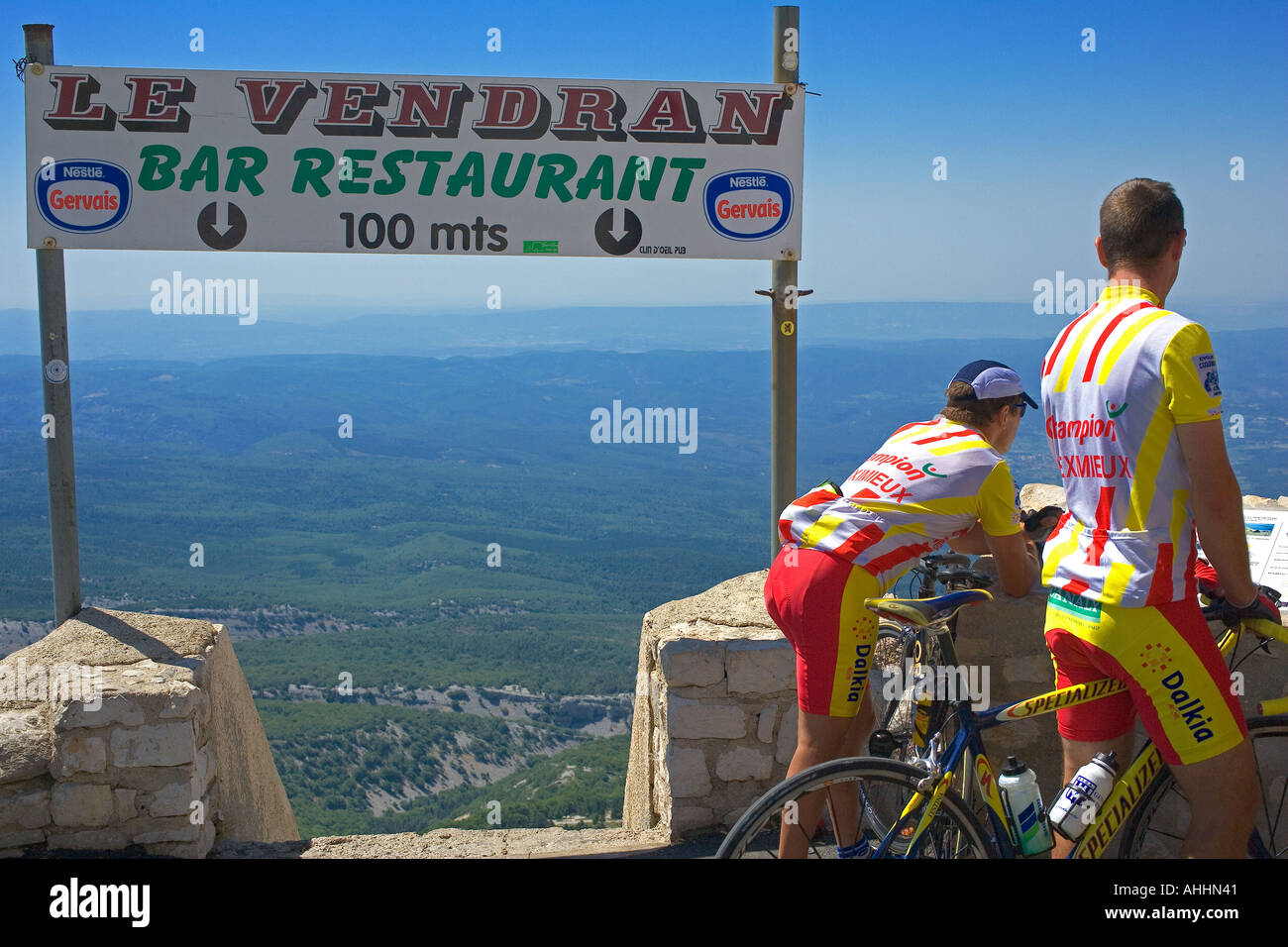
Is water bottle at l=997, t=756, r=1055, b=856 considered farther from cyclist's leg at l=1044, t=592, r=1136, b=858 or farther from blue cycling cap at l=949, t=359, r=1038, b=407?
blue cycling cap at l=949, t=359, r=1038, b=407

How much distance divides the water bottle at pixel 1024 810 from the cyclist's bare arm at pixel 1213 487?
775mm

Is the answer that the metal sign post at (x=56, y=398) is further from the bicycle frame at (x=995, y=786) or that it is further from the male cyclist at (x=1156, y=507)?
the male cyclist at (x=1156, y=507)

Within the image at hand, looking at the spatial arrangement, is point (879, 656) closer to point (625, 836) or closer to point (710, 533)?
point (625, 836)

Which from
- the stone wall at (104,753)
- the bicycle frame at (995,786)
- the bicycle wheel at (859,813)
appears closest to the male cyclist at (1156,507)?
the bicycle frame at (995,786)

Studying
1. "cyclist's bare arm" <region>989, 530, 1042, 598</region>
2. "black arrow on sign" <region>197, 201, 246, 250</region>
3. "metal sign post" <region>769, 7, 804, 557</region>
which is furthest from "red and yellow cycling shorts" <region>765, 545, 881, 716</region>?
"black arrow on sign" <region>197, 201, 246, 250</region>

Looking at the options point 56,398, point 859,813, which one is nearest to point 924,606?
point 859,813

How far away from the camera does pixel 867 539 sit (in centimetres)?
286

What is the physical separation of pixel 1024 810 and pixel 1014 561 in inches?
29.1

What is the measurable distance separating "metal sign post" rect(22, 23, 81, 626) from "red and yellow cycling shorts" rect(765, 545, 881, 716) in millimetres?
3644

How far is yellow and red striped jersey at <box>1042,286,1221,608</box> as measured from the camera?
2.32m

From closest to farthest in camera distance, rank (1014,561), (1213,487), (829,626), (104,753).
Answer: (1213,487) < (829,626) < (1014,561) < (104,753)

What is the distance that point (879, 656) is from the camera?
418 cm

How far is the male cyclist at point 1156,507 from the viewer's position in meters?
2.33

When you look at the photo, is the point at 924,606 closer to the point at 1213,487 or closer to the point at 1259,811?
the point at 1213,487
